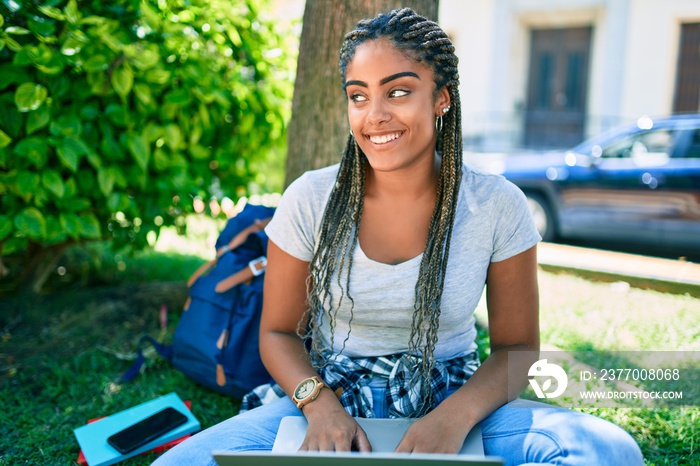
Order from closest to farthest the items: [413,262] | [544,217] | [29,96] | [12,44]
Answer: [413,262]
[12,44]
[29,96]
[544,217]

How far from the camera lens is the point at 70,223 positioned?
2963 mm

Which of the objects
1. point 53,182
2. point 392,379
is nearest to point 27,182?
point 53,182

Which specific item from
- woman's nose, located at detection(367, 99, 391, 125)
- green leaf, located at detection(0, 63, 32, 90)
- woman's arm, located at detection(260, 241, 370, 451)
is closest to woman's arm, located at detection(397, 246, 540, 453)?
woman's arm, located at detection(260, 241, 370, 451)

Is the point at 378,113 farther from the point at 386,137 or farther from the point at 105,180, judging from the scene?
the point at 105,180

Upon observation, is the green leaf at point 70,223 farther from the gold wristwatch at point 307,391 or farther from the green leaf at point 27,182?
the gold wristwatch at point 307,391

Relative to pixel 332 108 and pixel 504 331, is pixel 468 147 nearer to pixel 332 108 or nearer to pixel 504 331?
pixel 332 108

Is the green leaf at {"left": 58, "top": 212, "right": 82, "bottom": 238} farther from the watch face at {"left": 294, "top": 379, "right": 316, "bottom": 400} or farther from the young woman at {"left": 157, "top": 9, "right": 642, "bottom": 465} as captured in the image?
Result: the watch face at {"left": 294, "top": 379, "right": 316, "bottom": 400}

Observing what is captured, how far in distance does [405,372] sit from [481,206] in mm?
589

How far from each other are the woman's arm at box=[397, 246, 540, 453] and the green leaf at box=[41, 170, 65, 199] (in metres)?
1.94

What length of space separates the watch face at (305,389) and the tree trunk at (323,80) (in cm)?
153

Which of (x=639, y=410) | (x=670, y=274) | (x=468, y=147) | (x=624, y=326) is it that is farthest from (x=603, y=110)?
(x=639, y=410)

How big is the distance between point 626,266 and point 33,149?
3861 millimetres

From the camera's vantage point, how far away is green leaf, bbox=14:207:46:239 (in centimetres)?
282

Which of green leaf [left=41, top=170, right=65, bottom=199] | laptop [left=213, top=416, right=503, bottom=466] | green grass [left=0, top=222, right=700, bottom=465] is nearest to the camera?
laptop [left=213, top=416, right=503, bottom=466]
